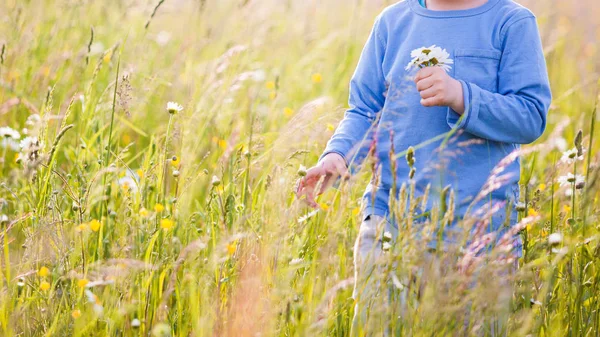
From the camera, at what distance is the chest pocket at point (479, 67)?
1.84 metres

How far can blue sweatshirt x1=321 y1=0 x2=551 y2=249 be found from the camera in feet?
5.84

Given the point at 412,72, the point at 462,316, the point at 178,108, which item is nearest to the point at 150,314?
the point at 178,108

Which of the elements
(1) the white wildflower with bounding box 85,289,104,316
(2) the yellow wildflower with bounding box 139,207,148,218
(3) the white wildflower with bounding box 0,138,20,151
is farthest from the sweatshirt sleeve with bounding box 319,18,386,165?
(3) the white wildflower with bounding box 0,138,20,151

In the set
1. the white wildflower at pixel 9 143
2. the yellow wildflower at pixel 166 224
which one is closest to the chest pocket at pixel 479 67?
the yellow wildflower at pixel 166 224

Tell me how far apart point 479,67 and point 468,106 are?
0.59 feet

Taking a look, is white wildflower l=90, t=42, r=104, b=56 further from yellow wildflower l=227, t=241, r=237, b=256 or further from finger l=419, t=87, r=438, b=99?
finger l=419, t=87, r=438, b=99

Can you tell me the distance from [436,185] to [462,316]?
0.50 meters

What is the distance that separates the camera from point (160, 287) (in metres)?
1.70

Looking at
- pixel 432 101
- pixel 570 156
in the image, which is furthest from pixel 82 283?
pixel 570 156

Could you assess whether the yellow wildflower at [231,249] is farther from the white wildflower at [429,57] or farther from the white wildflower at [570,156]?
the white wildflower at [570,156]

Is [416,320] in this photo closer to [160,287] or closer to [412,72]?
[160,287]

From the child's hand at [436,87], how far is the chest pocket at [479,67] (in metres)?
0.15

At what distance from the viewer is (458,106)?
1.74 meters

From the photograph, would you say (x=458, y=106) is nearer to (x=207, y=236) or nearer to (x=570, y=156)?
(x=570, y=156)
